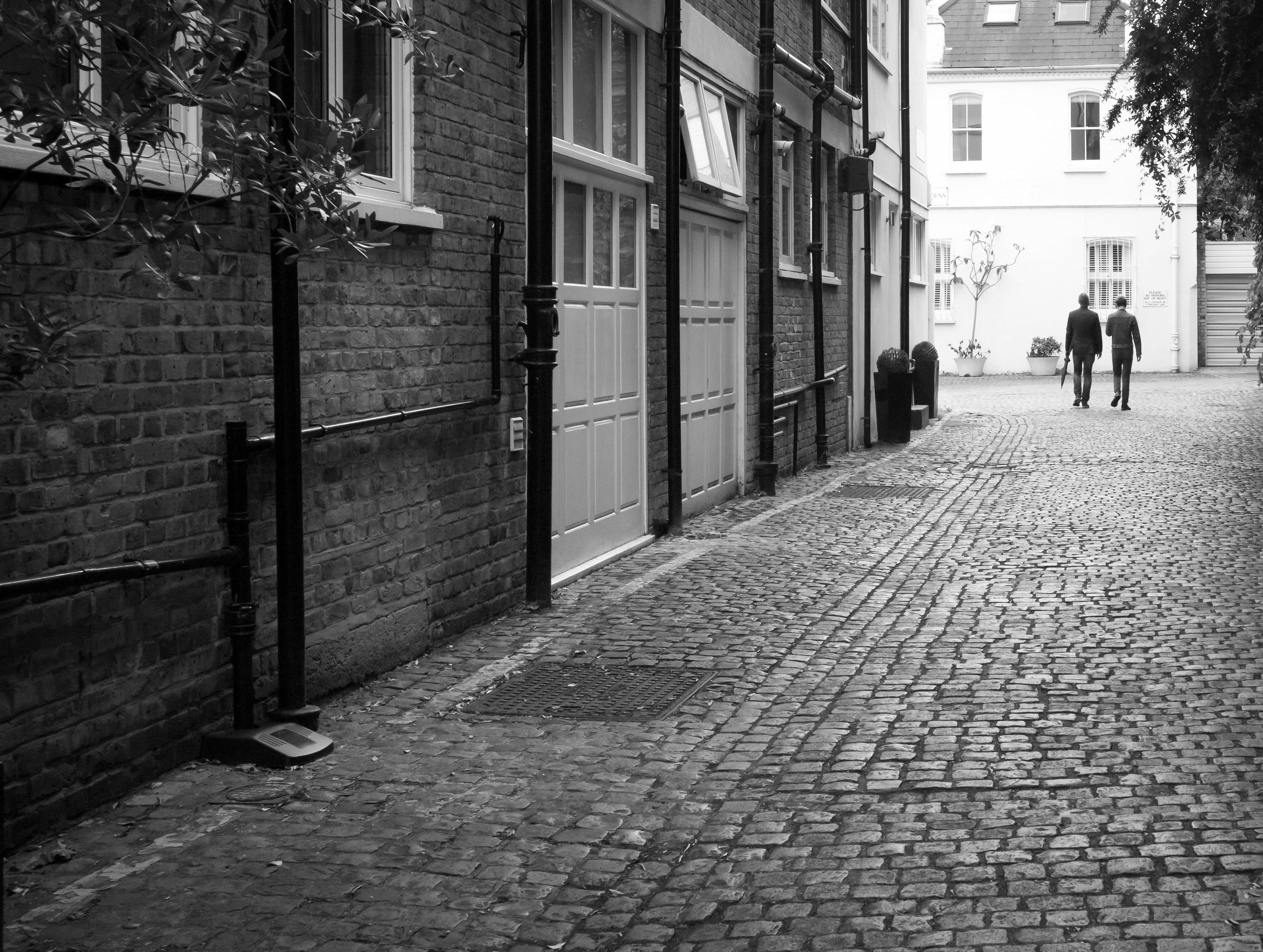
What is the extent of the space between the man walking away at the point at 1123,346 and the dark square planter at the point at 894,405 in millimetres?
7566

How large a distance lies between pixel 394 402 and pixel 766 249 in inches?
300

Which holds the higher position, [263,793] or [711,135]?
[711,135]

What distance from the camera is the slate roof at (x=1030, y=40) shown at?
42.8 metres

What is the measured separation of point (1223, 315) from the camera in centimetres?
4344

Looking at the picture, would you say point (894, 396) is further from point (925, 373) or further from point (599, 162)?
point (599, 162)

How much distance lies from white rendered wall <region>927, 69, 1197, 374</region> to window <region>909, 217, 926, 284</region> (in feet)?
48.4

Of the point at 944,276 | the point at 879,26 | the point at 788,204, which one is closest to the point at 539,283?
the point at 788,204

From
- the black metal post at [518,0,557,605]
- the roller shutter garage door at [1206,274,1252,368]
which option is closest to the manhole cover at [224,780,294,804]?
the black metal post at [518,0,557,605]

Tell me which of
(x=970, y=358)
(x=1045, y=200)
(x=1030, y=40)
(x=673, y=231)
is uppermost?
(x=1030, y=40)

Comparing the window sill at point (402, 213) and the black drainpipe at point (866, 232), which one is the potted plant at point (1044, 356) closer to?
the black drainpipe at point (866, 232)

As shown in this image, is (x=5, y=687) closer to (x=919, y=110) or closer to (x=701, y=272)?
(x=701, y=272)

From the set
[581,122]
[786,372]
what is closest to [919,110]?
[786,372]

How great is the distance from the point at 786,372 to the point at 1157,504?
4064mm

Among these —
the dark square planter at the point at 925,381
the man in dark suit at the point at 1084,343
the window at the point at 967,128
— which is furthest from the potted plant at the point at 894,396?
the window at the point at 967,128
